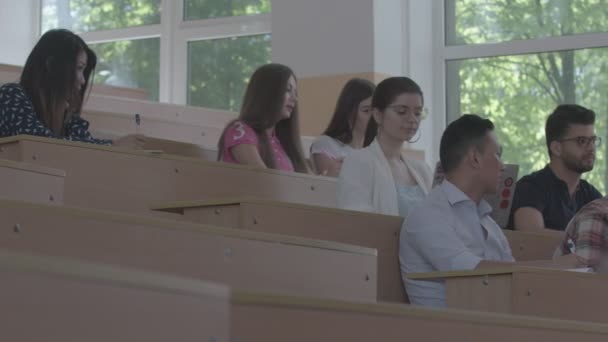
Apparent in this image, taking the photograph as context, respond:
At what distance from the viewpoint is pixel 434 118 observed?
7.10 metres

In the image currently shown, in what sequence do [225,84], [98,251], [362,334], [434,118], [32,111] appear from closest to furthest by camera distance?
[362,334] → [98,251] → [32,111] → [434,118] → [225,84]

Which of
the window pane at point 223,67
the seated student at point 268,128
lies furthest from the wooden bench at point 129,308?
the window pane at point 223,67

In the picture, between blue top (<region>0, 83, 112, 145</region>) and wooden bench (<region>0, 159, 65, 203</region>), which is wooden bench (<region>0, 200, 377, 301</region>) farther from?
blue top (<region>0, 83, 112, 145</region>)

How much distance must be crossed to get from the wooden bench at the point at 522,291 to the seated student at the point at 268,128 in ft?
5.23

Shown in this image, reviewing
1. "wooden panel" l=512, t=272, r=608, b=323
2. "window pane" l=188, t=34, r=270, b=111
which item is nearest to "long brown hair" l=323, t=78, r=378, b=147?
"wooden panel" l=512, t=272, r=608, b=323

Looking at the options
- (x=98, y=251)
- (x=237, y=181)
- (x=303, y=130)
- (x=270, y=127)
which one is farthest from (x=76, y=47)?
(x=303, y=130)

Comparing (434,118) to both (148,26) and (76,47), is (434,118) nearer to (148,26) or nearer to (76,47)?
(148,26)

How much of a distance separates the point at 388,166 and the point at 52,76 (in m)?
1.11

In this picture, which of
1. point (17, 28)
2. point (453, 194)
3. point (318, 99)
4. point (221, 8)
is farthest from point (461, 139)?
point (17, 28)

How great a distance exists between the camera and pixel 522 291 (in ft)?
Result: 8.58

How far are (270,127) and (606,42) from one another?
2.89 metres

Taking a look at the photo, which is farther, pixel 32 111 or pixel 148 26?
pixel 148 26

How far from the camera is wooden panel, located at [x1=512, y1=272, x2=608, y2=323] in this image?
2619 mm

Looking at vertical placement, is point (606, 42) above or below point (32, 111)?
above
